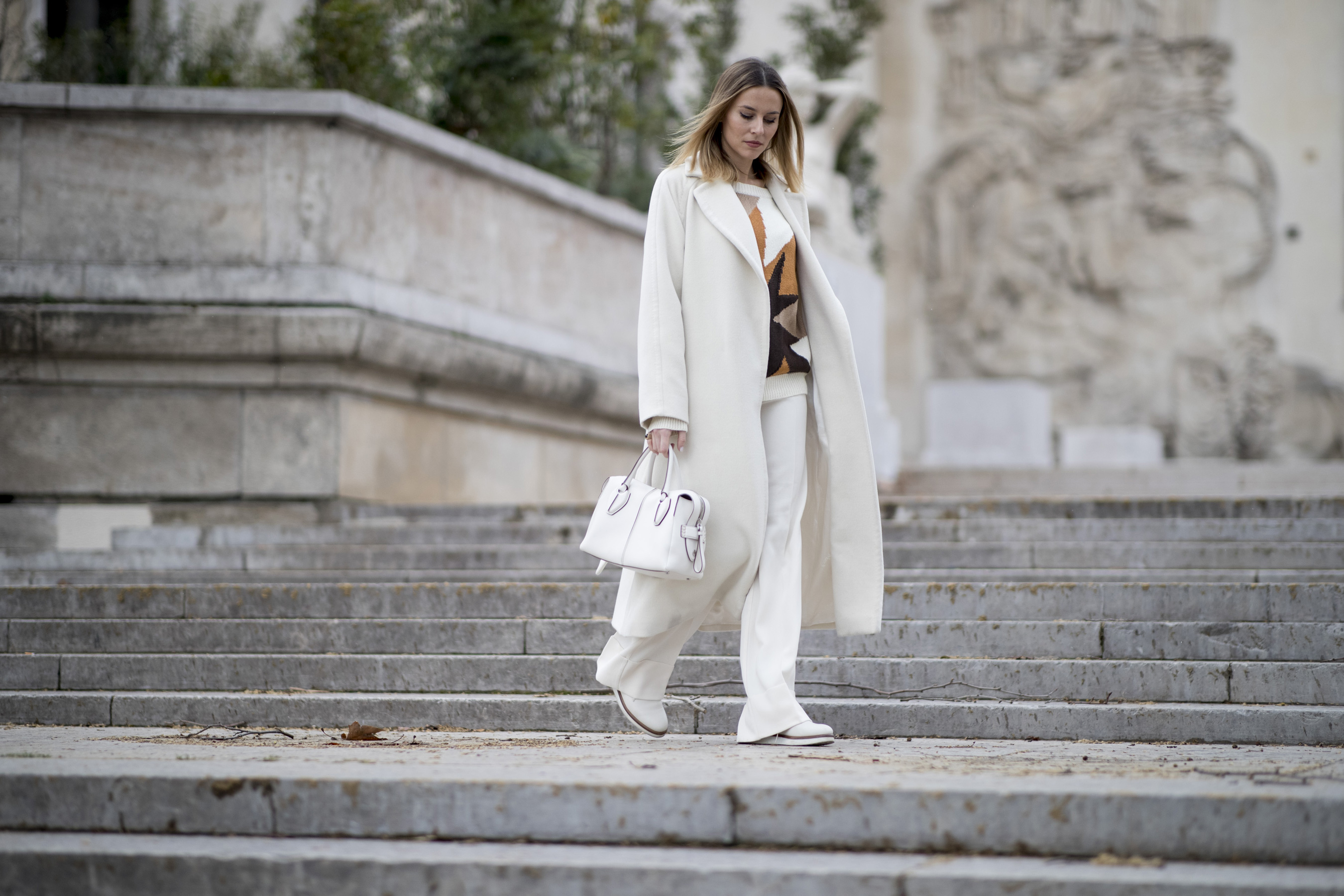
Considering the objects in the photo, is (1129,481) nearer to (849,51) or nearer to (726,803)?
(849,51)

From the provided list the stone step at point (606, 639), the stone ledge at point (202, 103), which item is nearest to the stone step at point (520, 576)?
the stone step at point (606, 639)

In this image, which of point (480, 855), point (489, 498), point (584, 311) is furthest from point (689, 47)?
point (480, 855)

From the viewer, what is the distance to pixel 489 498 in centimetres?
931

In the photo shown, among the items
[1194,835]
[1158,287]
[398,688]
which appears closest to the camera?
[1194,835]

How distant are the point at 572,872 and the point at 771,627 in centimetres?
120

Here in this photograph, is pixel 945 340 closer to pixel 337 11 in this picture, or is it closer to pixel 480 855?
pixel 337 11

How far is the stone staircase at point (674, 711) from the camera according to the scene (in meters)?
2.55

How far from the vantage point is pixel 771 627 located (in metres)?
3.60

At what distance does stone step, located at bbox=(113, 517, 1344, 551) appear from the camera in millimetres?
6020

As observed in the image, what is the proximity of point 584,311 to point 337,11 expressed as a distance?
2598 millimetres

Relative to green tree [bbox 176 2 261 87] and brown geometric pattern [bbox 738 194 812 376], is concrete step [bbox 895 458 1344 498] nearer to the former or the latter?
green tree [bbox 176 2 261 87]

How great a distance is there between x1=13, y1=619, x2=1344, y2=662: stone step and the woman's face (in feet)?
4.96

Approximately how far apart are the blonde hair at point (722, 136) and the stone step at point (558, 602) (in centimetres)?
162

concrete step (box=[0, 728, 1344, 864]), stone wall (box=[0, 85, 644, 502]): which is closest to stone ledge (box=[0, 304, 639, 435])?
stone wall (box=[0, 85, 644, 502])
